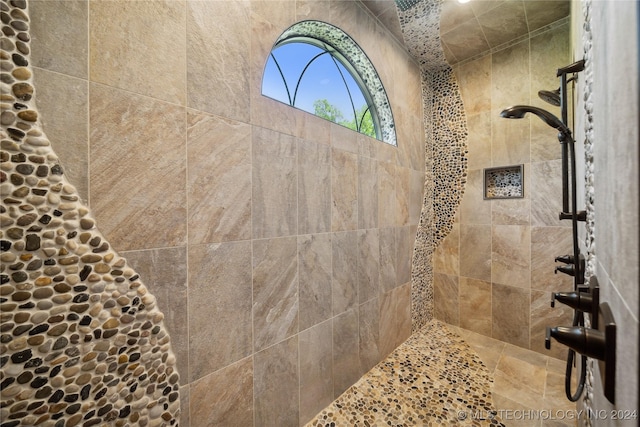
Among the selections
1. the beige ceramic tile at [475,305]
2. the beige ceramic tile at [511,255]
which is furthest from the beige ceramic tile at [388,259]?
the beige ceramic tile at [511,255]

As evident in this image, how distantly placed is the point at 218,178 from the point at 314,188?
62 centimetres

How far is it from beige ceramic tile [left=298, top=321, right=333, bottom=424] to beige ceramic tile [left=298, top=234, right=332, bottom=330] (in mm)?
78


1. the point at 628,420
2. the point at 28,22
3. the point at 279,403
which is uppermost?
the point at 28,22

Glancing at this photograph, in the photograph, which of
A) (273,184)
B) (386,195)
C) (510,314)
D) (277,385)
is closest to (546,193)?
(510,314)

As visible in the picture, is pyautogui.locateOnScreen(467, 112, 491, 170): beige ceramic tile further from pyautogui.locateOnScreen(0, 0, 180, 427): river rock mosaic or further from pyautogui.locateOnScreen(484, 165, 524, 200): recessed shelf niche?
pyautogui.locateOnScreen(0, 0, 180, 427): river rock mosaic

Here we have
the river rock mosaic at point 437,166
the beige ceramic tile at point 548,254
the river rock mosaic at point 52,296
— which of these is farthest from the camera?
the river rock mosaic at point 437,166

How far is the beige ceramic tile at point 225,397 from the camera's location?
1.08 m

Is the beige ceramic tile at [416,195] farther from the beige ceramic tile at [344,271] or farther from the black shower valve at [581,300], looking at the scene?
the black shower valve at [581,300]

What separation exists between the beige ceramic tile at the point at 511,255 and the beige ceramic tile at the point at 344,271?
5.27 feet

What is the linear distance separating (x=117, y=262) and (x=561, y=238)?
3051 mm

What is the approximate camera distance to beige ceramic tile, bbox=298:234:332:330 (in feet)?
5.00

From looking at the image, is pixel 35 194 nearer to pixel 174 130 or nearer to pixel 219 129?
pixel 174 130

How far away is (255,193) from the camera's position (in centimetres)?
129

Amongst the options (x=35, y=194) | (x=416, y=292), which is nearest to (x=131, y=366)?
(x=35, y=194)
